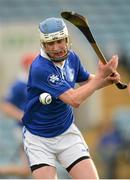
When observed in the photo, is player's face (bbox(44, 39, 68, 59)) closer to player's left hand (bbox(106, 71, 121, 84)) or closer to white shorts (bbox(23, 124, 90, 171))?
player's left hand (bbox(106, 71, 121, 84))

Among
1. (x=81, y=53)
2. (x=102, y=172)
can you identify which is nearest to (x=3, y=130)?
(x=102, y=172)

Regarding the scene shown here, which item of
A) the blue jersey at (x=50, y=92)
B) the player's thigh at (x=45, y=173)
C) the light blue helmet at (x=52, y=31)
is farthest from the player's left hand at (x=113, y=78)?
the player's thigh at (x=45, y=173)

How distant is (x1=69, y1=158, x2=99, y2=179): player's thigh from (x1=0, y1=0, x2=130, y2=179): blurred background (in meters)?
4.74

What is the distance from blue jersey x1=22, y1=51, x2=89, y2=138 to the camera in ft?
25.2

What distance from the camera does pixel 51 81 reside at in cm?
767

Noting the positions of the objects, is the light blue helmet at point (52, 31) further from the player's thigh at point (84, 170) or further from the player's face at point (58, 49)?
the player's thigh at point (84, 170)

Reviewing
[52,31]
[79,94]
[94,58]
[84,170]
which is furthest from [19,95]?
[94,58]

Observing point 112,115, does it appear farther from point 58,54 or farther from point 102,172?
point 58,54

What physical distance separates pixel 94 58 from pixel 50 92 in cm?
885

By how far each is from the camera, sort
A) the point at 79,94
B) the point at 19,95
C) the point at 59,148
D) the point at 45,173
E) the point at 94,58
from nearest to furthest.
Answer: the point at 79,94 < the point at 45,173 < the point at 59,148 < the point at 19,95 < the point at 94,58

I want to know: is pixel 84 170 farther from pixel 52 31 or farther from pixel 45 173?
pixel 52 31

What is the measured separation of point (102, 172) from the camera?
1431cm

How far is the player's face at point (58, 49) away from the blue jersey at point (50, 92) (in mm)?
128

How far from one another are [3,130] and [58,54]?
6.31 meters
